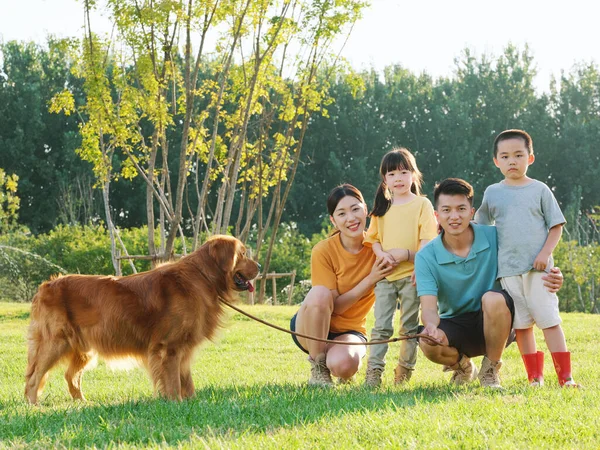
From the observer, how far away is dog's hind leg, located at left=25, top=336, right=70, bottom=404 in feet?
16.3

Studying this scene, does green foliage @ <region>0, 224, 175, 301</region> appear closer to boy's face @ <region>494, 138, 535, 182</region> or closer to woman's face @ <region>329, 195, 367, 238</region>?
woman's face @ <region>329, 195, 367, 238</region>

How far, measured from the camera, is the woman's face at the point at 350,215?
17.1 feet

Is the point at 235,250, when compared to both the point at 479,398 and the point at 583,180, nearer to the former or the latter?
the point at 479,398

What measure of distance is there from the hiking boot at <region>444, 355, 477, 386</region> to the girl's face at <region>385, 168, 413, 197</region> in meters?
1.23

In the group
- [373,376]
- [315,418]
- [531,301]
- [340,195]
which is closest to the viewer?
[315,418]

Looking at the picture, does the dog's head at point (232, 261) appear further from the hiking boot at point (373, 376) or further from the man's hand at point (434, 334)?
the man's hand at point (434, 334)

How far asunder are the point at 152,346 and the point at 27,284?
18169mm

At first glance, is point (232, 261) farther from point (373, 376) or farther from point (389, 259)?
point (373, 376)

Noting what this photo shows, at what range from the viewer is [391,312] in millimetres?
5105

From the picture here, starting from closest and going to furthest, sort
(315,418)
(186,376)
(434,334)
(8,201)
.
Result: (315,418) < (434,334) < (186,376) < (8,201)

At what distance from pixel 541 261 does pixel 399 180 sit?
1089 millimetres

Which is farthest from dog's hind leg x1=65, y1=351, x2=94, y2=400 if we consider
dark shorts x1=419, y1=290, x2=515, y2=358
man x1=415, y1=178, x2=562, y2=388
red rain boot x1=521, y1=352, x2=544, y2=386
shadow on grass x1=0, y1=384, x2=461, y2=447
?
red rain boot x1=521, y1=352, x2=544, y2=386

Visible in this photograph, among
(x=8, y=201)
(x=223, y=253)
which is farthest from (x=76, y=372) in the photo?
(x=8, y=201)

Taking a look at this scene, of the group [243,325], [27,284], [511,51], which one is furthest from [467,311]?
[511,51]
